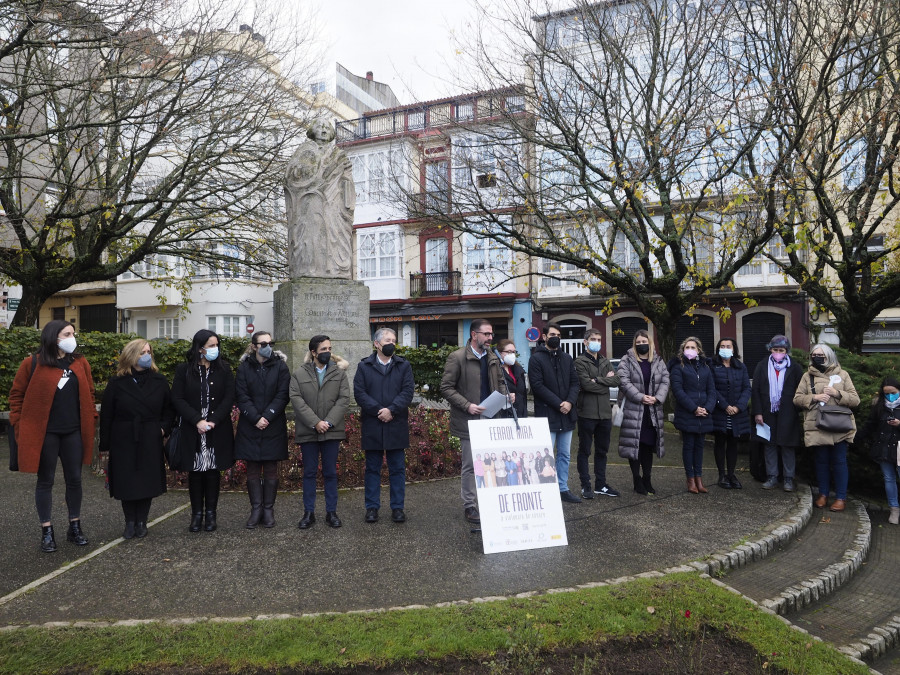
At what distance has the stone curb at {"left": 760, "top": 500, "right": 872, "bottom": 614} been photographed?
180 inches

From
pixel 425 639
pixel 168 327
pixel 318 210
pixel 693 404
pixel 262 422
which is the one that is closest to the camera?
pixel 425 639

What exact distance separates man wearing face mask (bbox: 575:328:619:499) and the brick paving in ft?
6.33

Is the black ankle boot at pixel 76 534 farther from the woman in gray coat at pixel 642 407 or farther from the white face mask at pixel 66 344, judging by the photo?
the woman in gray coat at pixel 642 407

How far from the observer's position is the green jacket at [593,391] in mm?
7223

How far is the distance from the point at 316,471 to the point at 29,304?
11581mm

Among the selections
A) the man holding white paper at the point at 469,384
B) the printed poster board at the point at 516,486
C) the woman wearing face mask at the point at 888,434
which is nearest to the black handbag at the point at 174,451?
the man holding white paper at the point at 469,384

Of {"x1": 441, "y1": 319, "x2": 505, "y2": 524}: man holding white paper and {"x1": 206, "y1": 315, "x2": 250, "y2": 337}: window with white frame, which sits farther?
{"x1": 206, "y1": 315, "x2": 250, "y2": 337}: window with white frame

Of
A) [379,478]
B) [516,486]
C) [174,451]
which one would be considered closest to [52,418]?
[174,451]

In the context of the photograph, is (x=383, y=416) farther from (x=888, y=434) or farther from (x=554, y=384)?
(x=888, y=434)

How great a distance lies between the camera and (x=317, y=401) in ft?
20.0

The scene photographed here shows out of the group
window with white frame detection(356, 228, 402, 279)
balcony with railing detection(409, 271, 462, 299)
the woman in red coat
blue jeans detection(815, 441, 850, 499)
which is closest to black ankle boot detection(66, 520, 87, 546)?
the woman in red coat

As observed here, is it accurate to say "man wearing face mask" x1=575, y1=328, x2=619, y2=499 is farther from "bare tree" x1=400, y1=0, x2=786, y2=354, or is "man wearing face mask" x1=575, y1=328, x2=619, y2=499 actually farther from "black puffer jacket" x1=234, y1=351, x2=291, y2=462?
"bare tree" x1=400, y1=0, x2=786, y2=354

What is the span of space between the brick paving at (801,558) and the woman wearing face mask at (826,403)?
1.04 ft

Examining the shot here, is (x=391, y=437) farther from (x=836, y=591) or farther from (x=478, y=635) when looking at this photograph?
(x=836, y=591)
